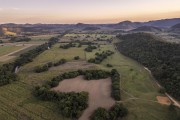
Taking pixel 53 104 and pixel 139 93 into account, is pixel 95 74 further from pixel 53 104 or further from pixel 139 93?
pixel 53 104

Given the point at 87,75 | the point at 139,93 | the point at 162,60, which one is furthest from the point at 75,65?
the point at 139,93

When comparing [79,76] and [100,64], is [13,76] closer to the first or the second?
[79,76]

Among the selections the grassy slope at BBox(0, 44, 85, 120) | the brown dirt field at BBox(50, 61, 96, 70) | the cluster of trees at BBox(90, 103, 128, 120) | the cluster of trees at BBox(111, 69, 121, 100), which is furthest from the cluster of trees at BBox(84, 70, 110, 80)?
the cluster of trees at BBox(90, 103, 128, 120)

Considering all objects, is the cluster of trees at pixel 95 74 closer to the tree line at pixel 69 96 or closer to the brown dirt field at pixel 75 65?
the tree line at pixel 69 96

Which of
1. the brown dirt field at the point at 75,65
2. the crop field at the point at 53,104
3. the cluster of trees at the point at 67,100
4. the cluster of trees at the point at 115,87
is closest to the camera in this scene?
the cluster of trees at the point at 67,100

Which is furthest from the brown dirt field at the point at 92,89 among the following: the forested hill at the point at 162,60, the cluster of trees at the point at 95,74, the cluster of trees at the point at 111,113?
the forested hill at the point at 162,60
